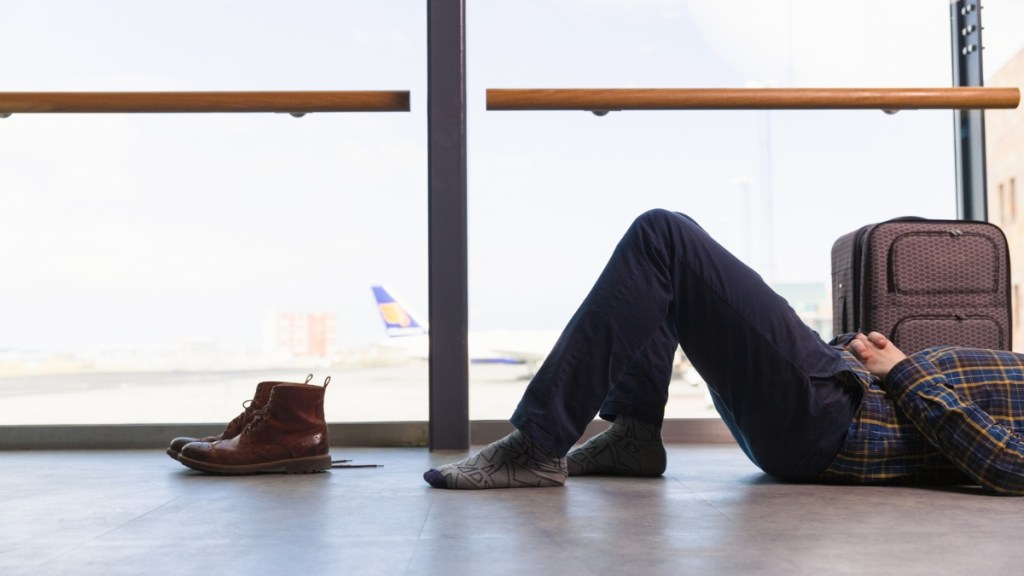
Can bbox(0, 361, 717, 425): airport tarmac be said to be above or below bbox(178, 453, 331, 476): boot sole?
above

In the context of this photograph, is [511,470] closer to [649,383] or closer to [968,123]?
[649,383]

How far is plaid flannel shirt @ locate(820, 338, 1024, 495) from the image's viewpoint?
4.91ft

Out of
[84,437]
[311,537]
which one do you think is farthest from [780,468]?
[84,437]

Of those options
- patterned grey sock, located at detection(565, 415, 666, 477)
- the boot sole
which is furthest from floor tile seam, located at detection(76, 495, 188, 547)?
patterned grey sock, located at detection(565, 415, 666, 477)

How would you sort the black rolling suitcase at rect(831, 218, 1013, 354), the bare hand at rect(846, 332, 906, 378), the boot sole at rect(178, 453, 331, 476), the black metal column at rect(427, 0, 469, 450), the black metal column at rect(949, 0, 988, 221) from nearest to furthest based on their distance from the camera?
1. the bare hand at rect(846, 332, 906, 378)
2. the boot sole at rect(178, 453, 331, 476)
3. the black rolling suitcase at rect(831, 218, 1013, 354)
4. the black metal column at rect(427, 0, 469, 450)
5. the black metal column at rect(949, 0, 988, 221)

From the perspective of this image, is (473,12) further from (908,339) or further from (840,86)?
(908,339)

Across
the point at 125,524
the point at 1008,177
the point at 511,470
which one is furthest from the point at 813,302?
the point at 125,524

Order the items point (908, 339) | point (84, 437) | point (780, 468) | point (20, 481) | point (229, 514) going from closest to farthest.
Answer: point (229, 514), point (780, 468), point (20, 481), point (908, 339), point (84, 437)

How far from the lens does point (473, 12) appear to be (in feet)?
8.70

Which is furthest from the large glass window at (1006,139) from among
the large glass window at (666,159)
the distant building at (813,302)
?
the distant building at (813,302)

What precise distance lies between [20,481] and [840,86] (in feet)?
6.93

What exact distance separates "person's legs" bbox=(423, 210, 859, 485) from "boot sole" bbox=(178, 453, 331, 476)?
1.77 feet

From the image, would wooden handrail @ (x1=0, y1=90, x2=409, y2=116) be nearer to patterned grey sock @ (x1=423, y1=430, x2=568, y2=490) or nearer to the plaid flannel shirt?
patterned grey sock @ (x1=423, y1=430, x2=568, y2=490)

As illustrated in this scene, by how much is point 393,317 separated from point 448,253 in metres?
0.26
